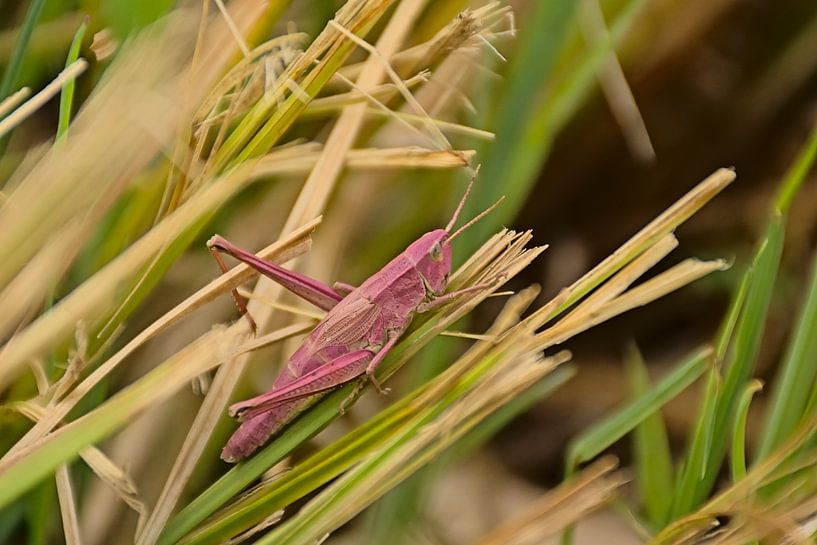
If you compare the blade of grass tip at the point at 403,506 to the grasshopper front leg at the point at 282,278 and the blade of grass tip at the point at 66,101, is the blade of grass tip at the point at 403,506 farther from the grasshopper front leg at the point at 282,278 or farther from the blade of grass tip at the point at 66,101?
A: the blade of grass tip at the point at 66,101

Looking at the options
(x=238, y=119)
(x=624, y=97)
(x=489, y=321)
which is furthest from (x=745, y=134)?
(x=238, y=119)

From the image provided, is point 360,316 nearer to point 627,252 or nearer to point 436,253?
point 436,253

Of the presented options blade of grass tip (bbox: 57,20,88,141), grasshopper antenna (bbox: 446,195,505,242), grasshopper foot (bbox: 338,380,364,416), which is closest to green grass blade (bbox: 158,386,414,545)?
grasshopper foot (bbox: 338,380,364,416)

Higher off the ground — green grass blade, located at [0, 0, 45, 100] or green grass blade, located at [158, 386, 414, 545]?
green grass blade, located at [0, 0, 45, 100]

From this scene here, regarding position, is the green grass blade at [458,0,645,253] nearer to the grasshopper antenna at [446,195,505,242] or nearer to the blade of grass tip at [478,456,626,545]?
the grasshopper antenna at [446,195,505,242]

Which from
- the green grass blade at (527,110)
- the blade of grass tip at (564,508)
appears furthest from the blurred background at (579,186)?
the blade of grass tip at (564,508)

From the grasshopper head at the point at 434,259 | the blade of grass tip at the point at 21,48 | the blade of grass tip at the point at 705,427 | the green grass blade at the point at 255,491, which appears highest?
the blade of grass tip at the point at 21,48

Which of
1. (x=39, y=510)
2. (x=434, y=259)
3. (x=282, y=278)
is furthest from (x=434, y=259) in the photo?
(x=39, y=510)
